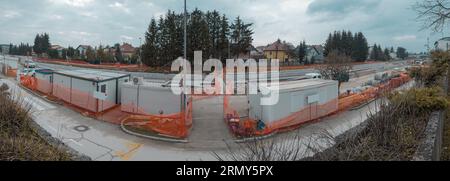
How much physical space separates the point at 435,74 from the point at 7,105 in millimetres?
21923

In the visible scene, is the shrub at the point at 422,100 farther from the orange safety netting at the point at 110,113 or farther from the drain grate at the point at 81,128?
the drain grate at the point at 81,128

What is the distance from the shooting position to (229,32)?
174 feet

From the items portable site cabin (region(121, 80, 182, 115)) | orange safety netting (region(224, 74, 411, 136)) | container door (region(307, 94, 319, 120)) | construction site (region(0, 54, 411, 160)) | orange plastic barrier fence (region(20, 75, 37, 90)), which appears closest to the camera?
construction site (region(0, 54, 411, 160))

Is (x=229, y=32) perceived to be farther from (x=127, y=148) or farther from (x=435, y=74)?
(x=127, y=148)

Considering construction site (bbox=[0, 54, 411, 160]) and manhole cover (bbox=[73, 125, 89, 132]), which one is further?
manhole cover (bbox=[73, 125, 89, 132])

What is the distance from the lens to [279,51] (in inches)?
3199

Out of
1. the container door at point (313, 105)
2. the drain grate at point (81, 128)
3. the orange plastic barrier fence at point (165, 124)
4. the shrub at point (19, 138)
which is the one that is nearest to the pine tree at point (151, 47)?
the orange plastic barrier fence at point (165, 124)

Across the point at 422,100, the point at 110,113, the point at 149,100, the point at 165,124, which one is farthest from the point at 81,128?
the point at 422,100

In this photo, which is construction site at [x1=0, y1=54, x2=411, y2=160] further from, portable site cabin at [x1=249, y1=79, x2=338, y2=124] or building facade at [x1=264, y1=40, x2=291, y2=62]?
building facade at [x1=264, y1=40, x2=291, y2=62]

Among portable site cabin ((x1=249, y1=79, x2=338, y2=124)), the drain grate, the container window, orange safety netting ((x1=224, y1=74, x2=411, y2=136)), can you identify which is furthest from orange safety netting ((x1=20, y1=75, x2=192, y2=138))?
portable site cabin ((x1=249, y1=79, x2=338, y2=124))

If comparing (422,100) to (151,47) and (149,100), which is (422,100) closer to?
(149,100)

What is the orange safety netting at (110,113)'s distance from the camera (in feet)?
48.9

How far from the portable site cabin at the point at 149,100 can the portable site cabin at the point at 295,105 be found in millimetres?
4966

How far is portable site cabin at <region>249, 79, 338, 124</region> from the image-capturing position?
1555 cm
